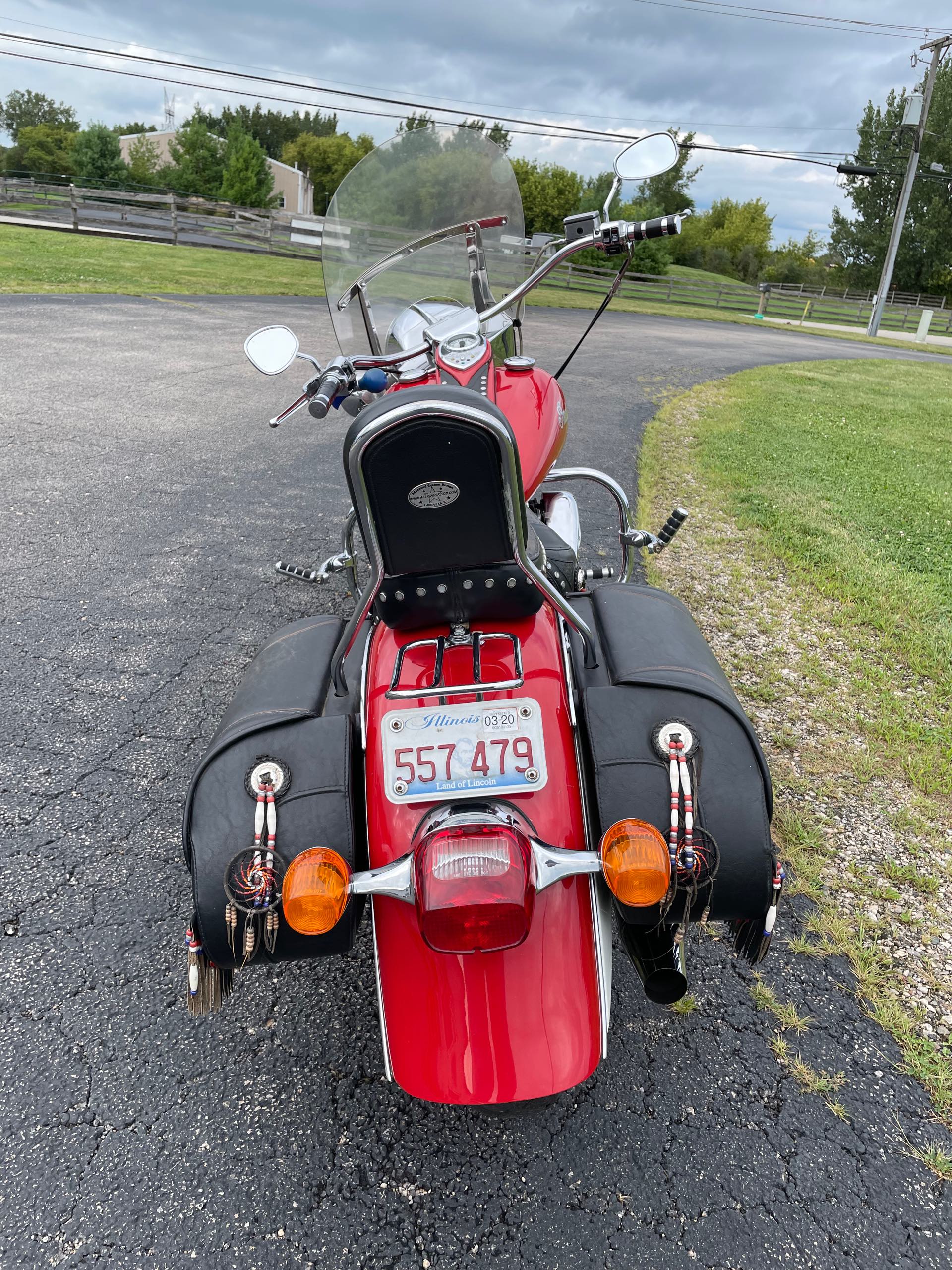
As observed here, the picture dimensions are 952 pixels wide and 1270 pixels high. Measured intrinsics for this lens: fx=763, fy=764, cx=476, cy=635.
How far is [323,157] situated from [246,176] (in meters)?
29.0

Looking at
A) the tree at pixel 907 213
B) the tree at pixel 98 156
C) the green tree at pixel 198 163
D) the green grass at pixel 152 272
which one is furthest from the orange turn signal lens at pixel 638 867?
the green tree at pixel 198 163

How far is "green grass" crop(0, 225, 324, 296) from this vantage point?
40.6 feet

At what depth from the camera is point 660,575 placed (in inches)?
164

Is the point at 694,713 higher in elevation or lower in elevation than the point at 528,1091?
higher

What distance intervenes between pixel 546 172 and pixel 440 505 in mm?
36282

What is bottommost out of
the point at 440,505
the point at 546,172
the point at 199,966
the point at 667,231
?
the point at 199,966

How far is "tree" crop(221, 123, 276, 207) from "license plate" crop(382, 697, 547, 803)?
51.6 meters

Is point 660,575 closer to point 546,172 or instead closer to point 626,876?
point 626,876

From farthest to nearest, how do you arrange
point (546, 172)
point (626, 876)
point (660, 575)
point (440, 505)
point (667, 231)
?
point (546, 172), point (660, 575), point (667, 231), point (440, 505), point (626, 876)

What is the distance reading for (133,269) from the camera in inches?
583

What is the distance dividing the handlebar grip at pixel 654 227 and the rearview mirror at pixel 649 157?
0.15 m

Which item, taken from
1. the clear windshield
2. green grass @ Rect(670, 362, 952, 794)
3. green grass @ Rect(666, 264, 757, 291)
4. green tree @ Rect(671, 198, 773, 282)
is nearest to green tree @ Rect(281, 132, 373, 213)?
green tree @ Rect(671, 198, 773, 282)

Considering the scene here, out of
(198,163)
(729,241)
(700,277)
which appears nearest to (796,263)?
(729,241)

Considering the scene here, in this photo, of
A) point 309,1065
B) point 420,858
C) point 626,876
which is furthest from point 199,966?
point 626,876
